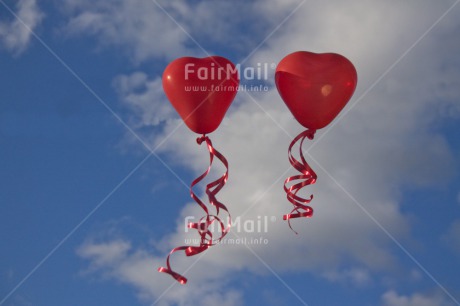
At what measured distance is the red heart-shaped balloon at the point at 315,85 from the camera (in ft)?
29.6

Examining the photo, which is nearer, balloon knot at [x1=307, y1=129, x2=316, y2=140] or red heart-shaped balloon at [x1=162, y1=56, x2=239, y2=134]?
red heart-shaped balloon at [x1=162, y1=56, x2=239, y2=134]

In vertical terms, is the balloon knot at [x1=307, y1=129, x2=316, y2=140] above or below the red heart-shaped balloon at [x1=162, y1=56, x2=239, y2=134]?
below

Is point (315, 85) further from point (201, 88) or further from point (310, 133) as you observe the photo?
point (201, 88)

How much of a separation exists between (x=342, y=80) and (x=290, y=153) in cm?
100

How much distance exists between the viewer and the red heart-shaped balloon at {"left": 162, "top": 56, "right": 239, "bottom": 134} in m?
9.08

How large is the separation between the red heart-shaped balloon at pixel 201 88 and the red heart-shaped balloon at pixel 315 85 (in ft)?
1.99

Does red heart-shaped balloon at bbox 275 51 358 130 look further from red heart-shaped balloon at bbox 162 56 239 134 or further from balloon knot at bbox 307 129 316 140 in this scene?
red heart-shaped balloon at bbox 162 56 239 134

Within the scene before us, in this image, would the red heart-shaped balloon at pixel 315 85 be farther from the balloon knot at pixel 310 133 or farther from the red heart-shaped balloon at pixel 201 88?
the red heart-shaped balloon at pixel 201 88

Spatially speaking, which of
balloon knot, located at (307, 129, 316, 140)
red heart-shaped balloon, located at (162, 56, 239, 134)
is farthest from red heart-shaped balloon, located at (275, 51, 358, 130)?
red heart-shaped balloon, located at (162, 56, 239, 134)

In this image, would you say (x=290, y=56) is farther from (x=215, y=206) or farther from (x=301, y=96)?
(x=215, y=206)

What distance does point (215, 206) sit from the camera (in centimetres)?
900

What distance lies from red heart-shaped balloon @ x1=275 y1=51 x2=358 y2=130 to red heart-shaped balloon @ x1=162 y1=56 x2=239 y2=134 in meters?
0.61

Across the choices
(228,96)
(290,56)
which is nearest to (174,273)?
(228,96)

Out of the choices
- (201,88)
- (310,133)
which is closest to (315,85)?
(310,133)
